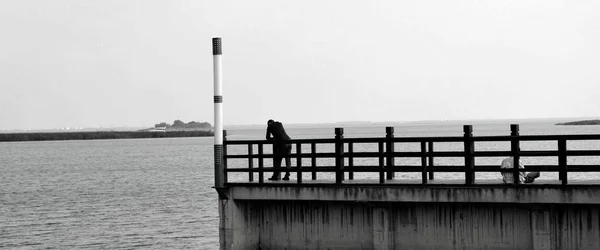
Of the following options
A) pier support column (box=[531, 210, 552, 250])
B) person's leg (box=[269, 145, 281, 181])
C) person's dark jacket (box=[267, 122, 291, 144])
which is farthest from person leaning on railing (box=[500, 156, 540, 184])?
person's dark jacket (box=[267, 122, 291, 144])

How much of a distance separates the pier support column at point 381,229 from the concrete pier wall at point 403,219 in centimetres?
2

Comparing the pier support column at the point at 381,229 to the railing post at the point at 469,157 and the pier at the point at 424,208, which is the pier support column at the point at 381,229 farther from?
the railing post at the point at 469,157

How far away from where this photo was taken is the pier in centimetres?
1568

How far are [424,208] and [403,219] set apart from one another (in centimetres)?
44

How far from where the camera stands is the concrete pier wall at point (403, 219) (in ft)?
51.4

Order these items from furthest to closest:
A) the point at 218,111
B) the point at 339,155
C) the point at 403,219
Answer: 1. the point at 218,111
2. the point at 339,155
3. the point at 403,219

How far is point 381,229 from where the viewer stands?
1689cm

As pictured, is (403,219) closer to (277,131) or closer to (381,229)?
(381,229)

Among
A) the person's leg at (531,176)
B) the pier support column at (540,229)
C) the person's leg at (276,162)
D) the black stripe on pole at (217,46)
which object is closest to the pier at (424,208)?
the pier support column at (540,229)

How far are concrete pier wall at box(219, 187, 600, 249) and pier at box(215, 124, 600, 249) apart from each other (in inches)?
0.7

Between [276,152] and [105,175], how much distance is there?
6605cm

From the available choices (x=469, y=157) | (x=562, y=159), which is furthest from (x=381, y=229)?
(x=562, y=159)

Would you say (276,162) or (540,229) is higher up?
(276,162)

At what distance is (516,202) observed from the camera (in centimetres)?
1583
